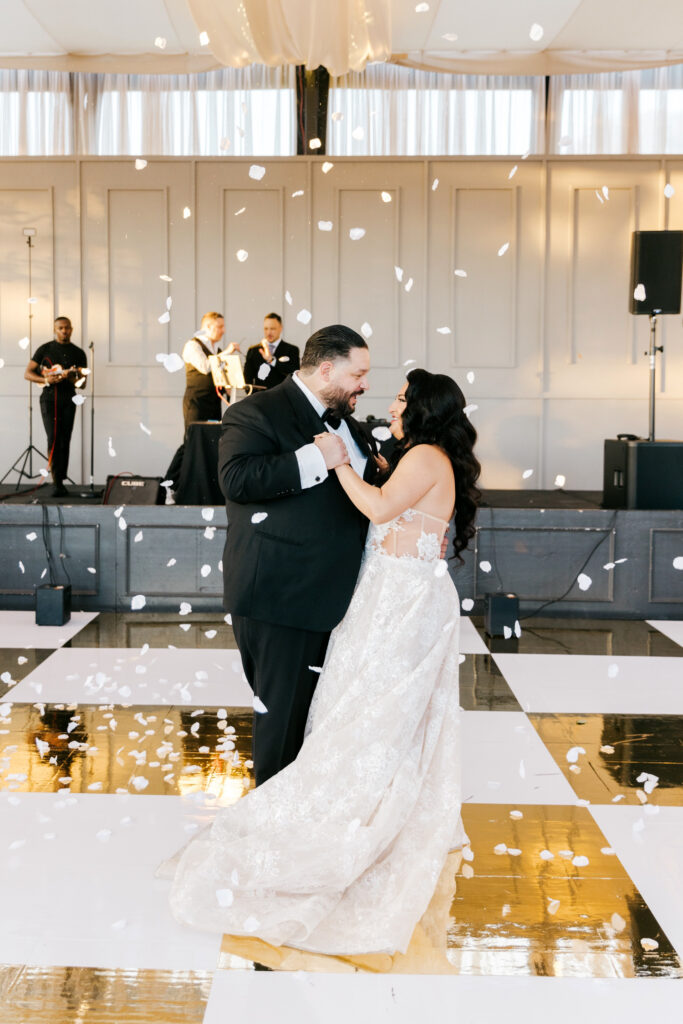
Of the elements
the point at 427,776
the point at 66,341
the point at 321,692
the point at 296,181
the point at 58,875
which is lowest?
the point at 58,875

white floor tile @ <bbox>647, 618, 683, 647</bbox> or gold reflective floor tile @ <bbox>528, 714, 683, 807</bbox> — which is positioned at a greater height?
white floor tile @ <bbox>647, 618, 683, 647</bbox>

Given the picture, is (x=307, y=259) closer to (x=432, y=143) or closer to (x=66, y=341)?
(x=432, y=143)

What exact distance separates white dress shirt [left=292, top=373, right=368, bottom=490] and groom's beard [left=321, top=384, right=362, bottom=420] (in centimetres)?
2

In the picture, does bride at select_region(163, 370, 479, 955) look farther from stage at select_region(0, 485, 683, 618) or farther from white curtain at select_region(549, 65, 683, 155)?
white curtain at select_region(549, 65, 683, 155)

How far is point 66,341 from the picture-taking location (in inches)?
358

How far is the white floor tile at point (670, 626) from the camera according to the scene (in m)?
5.25

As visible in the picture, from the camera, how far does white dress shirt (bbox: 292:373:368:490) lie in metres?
2.35

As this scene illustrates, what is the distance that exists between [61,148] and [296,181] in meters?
2.42

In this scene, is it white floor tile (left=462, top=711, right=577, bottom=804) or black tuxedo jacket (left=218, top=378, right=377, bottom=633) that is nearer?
black tuxedo jacket (left=218, top=378, right=377, bottom=633)

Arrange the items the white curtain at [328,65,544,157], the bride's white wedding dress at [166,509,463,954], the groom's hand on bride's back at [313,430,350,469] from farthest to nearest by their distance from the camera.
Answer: the white curtain at [328,65,544,157]
the groom's hand on bride's back at [313,430,350,469]
the bride's white wedding dress at [166,509,463,954]

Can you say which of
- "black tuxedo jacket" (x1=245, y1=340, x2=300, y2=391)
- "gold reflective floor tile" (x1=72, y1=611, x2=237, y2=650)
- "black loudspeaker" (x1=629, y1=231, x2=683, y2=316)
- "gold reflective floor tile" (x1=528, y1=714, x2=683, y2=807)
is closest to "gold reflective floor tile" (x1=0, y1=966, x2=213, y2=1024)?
"gold reflective floor tile" (x1=528, y1=714, x2=683, y2=807)

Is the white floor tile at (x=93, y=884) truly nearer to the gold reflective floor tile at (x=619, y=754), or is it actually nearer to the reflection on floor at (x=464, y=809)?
the reflection on floor at (x=464, y=809)

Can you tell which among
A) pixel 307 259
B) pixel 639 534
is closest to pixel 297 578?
pixel 639 534

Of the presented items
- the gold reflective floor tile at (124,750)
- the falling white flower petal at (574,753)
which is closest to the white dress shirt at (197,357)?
the gold reflective floor tile at (124,750)
